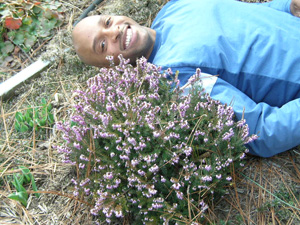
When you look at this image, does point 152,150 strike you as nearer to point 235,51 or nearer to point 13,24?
point 235,51

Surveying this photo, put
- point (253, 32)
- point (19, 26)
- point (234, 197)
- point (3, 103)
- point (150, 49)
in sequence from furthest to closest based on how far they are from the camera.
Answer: point (19, 26), point (3, 103), point (150, 49), point (253, 32), point (234, 197)

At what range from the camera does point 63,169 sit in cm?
281

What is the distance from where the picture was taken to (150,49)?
9.91 ft

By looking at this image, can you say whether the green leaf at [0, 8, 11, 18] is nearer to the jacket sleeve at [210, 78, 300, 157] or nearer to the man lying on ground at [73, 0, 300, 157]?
the man lying on ground at [73, 0, 300, 157]

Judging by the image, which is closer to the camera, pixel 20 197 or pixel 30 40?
pixel 20 197

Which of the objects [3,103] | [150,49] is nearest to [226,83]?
[150,49]

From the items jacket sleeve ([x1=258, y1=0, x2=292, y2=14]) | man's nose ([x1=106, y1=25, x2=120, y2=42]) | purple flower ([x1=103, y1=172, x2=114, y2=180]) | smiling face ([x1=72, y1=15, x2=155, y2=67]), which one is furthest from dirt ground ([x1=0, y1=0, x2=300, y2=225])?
jacket sleeve ([x1=258, y1=0, x2=292, y2=14])

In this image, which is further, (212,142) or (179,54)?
(179,54)

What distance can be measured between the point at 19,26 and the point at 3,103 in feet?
3.58

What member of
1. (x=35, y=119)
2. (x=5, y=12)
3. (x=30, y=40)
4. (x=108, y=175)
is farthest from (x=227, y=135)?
(x=5, y=12)

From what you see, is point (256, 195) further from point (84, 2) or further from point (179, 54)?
point (84, 2)

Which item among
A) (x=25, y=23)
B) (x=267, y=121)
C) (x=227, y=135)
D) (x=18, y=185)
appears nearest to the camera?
(x=227, y=135)

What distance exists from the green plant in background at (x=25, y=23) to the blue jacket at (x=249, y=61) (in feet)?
6.42

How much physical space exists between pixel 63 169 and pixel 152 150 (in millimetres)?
1018
